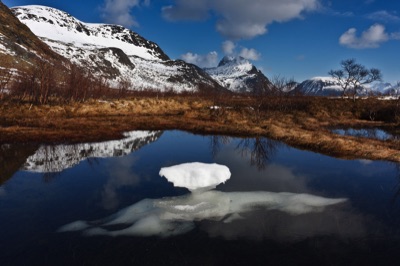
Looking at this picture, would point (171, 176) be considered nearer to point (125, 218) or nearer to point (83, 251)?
point (125, 218)

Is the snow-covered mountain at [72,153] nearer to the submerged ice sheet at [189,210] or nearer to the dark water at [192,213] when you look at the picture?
the dark water at [192,213]

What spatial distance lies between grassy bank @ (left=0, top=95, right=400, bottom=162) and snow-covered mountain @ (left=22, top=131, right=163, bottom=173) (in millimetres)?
1882

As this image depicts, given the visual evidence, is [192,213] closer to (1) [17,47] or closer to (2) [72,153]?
(2) [72,153]

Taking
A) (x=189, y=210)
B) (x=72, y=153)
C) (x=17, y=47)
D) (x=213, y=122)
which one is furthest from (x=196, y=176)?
(x=17, y=47)

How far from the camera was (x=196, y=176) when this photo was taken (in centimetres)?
1295

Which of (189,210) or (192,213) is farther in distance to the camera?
(189,210)

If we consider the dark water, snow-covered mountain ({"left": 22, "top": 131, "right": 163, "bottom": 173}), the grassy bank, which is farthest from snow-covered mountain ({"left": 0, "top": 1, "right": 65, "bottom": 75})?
the dark water

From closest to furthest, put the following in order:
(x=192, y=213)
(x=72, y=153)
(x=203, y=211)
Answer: (x=192, y=213)
(x=203, y=211)
(x=72, y=153)

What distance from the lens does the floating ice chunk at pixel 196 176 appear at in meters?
12.7

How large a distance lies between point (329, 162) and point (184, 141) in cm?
1187

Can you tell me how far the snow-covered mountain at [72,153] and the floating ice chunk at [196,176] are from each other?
257 inches

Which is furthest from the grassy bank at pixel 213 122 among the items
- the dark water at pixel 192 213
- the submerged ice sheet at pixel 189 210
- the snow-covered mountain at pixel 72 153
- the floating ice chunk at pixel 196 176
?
the floating ice chunk at pixel 196 176

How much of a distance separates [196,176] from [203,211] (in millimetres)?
2441

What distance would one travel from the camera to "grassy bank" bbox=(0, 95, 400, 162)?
75.4ft
